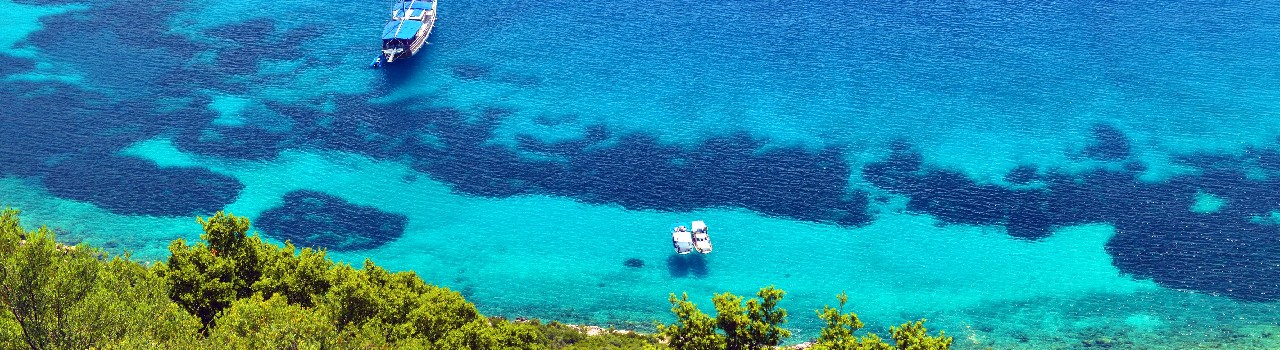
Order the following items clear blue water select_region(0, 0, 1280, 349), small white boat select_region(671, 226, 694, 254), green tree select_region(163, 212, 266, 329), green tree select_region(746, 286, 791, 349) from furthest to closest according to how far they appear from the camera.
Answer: small white boat select_region(671, 226, 694, 254) < clear blue water select_region(0, 0, 1280, 349) < green tree select_region(163, 212, 266, 329) < green tree select_region(746, 286, 791, 349)

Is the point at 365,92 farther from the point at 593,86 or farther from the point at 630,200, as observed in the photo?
the point at 630,200

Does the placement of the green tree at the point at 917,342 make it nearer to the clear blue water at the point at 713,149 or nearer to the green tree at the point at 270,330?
the clear blue water at the point at 713,149

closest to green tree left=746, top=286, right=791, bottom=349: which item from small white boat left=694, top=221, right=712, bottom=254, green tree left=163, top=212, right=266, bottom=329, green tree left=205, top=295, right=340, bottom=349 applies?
green tree left=205, top=295, right=340, bottom=349

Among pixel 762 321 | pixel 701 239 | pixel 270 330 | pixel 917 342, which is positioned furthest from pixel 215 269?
pixel 917 342

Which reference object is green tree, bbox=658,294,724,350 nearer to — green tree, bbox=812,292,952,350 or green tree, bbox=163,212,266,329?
green tree, bbox=812,292,952,350

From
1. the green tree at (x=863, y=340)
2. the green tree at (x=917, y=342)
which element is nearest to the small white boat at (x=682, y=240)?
the green tree at (x=863, y=340)
